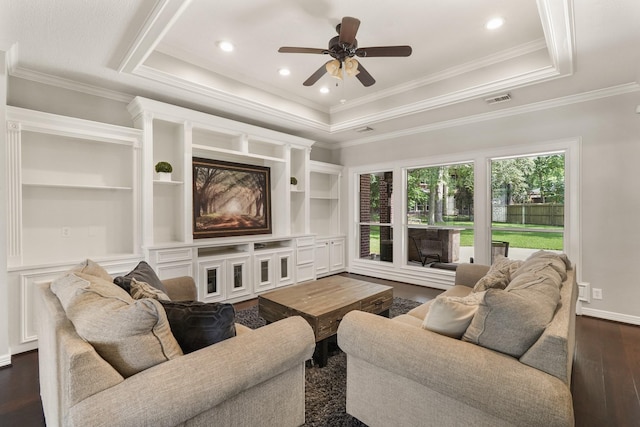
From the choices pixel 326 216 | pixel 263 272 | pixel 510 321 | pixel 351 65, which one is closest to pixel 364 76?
pixel 351 65

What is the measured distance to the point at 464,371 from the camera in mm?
1303

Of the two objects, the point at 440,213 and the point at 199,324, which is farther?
the point at 440,213

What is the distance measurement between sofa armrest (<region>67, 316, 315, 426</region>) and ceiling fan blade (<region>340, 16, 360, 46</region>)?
222cm

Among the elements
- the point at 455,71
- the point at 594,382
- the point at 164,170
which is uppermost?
the point at 455,71

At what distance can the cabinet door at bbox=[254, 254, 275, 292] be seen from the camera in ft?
14.5

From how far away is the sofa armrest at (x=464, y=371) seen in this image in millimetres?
1133

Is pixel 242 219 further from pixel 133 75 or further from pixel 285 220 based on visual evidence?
pixel 133 75

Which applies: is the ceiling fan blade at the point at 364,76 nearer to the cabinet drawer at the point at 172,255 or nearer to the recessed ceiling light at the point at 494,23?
the recessed ceiling light at the point at 494,23

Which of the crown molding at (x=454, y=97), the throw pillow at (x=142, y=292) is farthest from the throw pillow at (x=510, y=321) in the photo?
the crown molding at (x=454, y=97)

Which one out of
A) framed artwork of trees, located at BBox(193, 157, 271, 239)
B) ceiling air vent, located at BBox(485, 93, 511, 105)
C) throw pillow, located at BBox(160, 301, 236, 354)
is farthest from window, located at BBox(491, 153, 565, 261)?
throw pillow, located at BBox(160, 301, 236, 354)

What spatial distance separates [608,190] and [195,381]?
4562 mm

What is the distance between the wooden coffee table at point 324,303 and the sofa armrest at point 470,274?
81cm

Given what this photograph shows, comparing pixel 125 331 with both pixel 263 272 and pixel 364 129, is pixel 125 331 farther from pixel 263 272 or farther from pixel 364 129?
pixel 364 129

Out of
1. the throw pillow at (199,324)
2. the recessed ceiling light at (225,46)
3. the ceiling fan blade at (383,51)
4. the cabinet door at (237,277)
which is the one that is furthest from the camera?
the cabinet door at (237,277)
